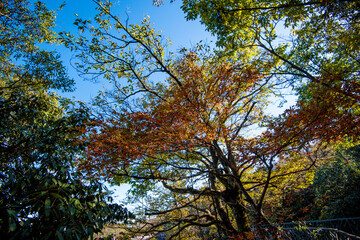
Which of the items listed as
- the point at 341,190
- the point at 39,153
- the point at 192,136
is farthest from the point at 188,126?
the point at 341,190

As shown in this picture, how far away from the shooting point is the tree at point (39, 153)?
79.7 inches

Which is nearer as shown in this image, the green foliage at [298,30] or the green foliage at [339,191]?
the green foliage at [298,30]

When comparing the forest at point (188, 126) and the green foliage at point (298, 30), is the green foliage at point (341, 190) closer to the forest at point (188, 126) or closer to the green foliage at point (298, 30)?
the forest at point (188, 126)

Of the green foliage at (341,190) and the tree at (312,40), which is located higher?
the tree at (312,40)

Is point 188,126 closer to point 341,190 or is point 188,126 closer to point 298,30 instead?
point 298,30

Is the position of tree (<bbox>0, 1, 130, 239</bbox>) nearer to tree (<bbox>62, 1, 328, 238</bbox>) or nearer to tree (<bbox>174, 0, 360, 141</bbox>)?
tree (<bbox>62, 1, 328, 238</bbox>)

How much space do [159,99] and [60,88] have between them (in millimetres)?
4058

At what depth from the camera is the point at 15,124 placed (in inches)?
161

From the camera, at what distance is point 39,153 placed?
380 centimetres

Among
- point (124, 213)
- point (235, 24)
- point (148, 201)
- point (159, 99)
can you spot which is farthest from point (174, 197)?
point (235, 24)

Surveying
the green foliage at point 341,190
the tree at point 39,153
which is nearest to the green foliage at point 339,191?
the green foliage at point 341,190

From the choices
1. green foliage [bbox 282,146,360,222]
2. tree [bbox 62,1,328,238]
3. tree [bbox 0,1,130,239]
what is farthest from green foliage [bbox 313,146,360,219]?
tree [bbox 0,1,130,239]

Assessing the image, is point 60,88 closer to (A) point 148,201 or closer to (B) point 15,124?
(B) point 15,124

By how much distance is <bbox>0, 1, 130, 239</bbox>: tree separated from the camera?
202 cm
